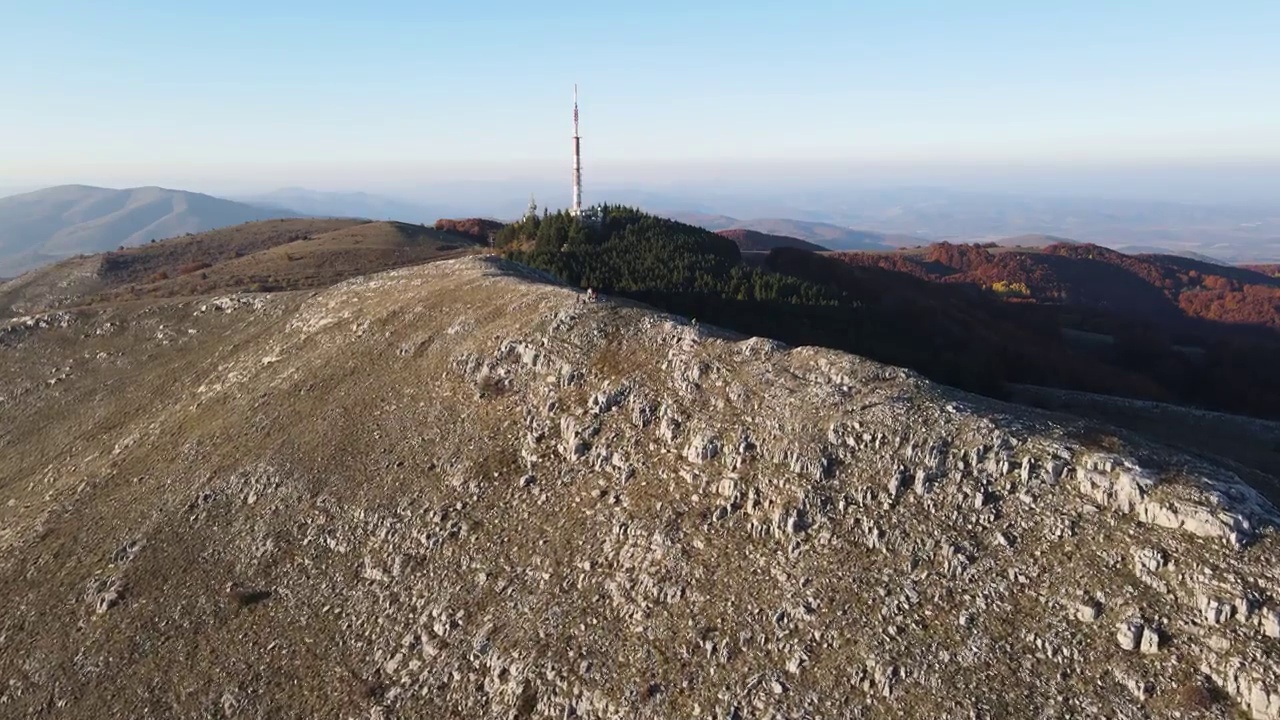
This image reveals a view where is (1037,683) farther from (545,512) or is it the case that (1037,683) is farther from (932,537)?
(545,512)

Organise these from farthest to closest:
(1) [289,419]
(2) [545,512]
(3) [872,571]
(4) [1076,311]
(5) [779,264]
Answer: (4) [1076,311]
(5) [779,264]
(1) [289,419]
(2) [545,512]
(3) [872,571]

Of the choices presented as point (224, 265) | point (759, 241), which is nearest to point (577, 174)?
point (224, 265)

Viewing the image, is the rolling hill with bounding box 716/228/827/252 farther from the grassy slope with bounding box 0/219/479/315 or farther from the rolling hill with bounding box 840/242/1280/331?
the grassy slope with bounding box 0/219/479/315

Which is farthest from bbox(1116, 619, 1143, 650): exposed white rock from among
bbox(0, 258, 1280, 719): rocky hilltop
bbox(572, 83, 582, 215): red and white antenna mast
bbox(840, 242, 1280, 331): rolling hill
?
bbox(840, 242, 1280, 331): rolling hill

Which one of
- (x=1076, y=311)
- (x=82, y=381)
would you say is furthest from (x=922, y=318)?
(x=82, y=381)

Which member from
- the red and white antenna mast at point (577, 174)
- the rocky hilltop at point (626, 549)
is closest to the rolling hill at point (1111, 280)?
the red and white antenna mast at point (577, 174)

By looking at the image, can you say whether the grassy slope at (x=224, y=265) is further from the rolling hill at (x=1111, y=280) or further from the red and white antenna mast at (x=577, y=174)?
the rolling hill at (x=1111, y=280)

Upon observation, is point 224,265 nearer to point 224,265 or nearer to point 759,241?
point 224,265
